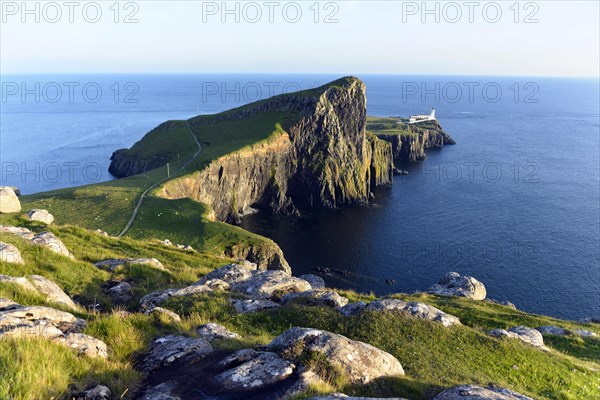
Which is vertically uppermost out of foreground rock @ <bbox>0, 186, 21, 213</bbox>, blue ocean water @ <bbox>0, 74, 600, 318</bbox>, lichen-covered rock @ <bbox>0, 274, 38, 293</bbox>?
foreground rock @ <bbox>0, 186, 21, 213</bbox>

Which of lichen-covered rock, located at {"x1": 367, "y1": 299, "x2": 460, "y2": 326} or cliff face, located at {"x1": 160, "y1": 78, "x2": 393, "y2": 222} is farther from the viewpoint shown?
cliff face, located at {"x1": 160, "y1": 78, "x2": 393, "y2": 222}

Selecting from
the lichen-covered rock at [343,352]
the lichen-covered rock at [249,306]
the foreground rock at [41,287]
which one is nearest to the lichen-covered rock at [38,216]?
the foreground rock at [41,287]

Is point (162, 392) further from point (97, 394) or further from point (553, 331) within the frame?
point (553, 331)

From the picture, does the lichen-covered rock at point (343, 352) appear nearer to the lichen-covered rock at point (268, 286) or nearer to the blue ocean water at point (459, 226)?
the lichen-covered rock at point (268, 286)

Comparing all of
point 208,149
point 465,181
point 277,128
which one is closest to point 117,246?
point 208,149

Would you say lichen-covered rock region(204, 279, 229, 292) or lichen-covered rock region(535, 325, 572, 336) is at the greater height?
lichen-covered rock region(204, 279, 229, 292)

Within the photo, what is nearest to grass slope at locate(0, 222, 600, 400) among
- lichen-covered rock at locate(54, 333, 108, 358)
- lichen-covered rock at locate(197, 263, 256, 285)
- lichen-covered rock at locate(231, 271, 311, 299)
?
lichen-covered rock at locate(54, 333, 108, 358)

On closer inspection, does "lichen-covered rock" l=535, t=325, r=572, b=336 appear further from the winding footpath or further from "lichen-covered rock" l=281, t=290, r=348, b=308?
the winding footpath
